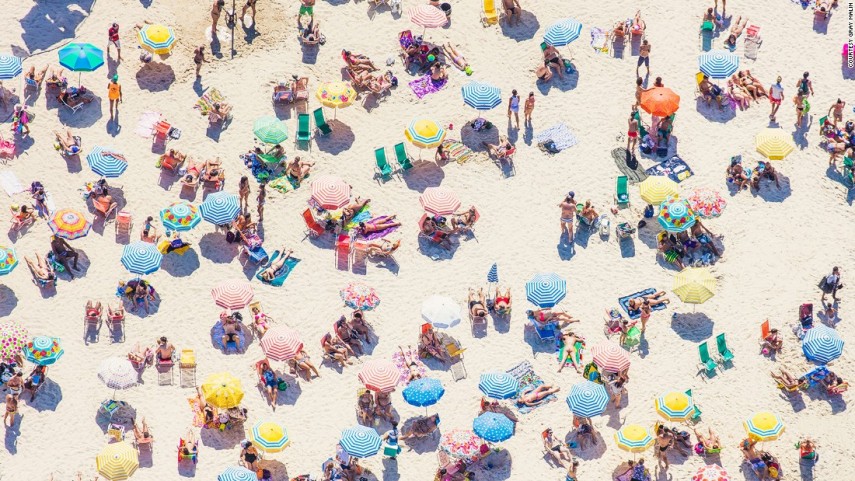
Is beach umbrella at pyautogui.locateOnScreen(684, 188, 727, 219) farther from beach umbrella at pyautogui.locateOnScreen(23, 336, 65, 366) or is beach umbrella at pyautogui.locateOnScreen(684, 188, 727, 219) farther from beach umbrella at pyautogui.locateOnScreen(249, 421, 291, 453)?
beach umbrella at pyautogui.locateOnScreen(23, 336, 65, 366)

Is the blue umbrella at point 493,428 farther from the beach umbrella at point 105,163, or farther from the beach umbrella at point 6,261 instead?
the beach umbrella at point 6,261

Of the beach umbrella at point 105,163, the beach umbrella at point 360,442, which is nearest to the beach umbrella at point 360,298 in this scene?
the beach umbrella at point 360,442

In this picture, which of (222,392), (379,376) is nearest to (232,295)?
(222,392)

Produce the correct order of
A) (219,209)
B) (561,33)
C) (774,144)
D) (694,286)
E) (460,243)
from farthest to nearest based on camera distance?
(561,33), (774,144), (460,243), (219,209), (694,286)

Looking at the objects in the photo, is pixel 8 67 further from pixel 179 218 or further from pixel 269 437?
pixel 269 437

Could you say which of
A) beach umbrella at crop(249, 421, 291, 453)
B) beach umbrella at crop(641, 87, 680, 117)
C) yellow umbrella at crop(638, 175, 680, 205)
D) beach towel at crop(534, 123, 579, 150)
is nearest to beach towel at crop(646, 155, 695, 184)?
yellow umbrella at crop(638, 175, 680, 205)
